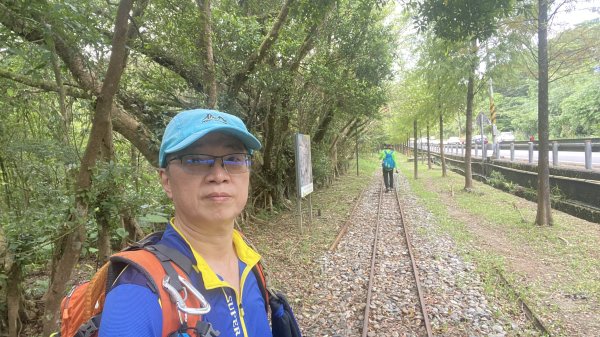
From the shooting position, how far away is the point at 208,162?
142 cm

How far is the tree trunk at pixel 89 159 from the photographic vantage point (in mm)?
2549

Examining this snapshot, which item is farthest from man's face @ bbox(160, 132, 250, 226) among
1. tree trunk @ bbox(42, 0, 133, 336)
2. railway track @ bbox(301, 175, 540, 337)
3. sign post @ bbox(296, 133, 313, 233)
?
sign post @ bbox(296, 133, 313, 233)

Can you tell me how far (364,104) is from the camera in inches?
527

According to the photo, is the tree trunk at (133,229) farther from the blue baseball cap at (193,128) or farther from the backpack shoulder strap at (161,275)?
the backpack shoulder strap at (161,275)

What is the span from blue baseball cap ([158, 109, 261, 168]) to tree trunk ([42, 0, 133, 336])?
5.02 ft

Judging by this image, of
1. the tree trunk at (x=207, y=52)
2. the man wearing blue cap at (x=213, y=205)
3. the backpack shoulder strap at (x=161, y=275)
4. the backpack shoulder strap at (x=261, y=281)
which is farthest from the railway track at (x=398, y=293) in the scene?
the backpack shoulder strap at (x=161, y=275)

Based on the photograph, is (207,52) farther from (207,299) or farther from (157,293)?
(157,293)

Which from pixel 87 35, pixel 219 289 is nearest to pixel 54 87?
pixel 87 35

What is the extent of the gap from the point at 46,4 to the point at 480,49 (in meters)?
13.8

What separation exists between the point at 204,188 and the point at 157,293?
43 centimetres

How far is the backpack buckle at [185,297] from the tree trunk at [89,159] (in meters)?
1.98

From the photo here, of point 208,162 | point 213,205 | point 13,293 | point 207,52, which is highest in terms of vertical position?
point 207,52

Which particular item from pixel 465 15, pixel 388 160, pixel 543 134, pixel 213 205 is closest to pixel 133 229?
pixel 213 205

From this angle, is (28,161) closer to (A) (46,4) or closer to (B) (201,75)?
(B) (201,75)
